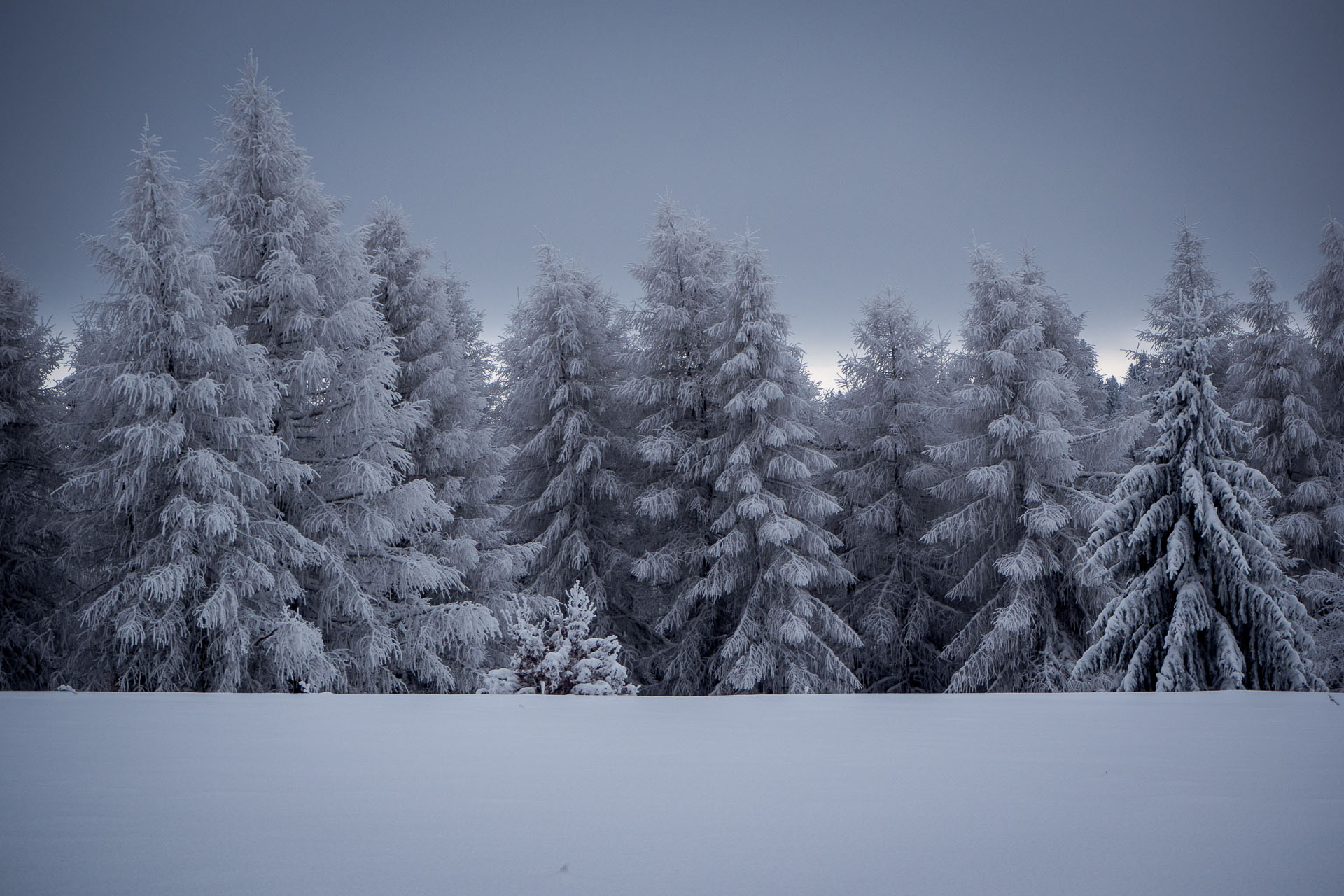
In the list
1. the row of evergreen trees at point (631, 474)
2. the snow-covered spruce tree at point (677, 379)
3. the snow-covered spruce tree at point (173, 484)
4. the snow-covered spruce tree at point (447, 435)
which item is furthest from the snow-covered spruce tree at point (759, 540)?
the snow-covered spruce tree at point (173, 484)

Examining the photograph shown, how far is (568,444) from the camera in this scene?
1595 cm

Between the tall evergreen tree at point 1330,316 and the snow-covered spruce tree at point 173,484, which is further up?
the tall evergreen tree at point 1330,316

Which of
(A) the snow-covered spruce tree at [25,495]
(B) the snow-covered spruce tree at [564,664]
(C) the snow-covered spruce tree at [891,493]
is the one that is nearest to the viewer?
(B) the snow-covered spruce tree at [564,664]

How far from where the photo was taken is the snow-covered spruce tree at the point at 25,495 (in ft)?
44.0

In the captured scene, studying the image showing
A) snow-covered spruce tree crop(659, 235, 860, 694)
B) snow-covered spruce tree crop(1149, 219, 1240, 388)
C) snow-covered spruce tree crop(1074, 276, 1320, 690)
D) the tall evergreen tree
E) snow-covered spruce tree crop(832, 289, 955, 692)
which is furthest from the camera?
snow-covered spruce tree crop(1149, 219, 1240, 388)

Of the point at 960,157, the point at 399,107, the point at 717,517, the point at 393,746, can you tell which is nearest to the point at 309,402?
the point at 717,517

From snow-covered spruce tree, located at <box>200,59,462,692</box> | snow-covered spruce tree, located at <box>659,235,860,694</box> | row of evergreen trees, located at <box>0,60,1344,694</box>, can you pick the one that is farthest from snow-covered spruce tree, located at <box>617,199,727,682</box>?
snow-covered spruce tree, located at <box>200,59,462,692</box>

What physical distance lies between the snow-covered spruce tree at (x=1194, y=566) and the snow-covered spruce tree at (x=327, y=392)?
391 inches

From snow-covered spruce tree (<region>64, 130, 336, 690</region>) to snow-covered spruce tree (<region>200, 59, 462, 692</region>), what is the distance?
876mm

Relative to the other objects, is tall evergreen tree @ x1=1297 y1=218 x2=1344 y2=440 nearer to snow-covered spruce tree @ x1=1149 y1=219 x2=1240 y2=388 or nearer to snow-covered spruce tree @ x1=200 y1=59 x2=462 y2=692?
snow-covered spruce tree @ x1=1149 y1=219 x2=1240 y2=388

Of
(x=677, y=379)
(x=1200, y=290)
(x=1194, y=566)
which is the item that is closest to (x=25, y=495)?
(x=677, y=379)

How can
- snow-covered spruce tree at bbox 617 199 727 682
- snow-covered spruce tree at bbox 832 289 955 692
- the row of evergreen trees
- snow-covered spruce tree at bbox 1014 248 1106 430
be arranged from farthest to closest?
snow-covered spruce tree at bbox 1014 248 1106 430 → snow-covered spruce tree at bbox 832 289 955 692 → snow-covered spruce tree at bbox 617 199 727 682 → the row of evergreen trees

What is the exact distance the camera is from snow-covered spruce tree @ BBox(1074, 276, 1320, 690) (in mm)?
8695

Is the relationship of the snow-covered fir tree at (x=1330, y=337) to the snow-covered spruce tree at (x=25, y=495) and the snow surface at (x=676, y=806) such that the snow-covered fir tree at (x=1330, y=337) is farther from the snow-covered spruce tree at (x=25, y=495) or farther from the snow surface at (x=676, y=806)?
the snow-covered spruce tree at (x=25, y=495)
